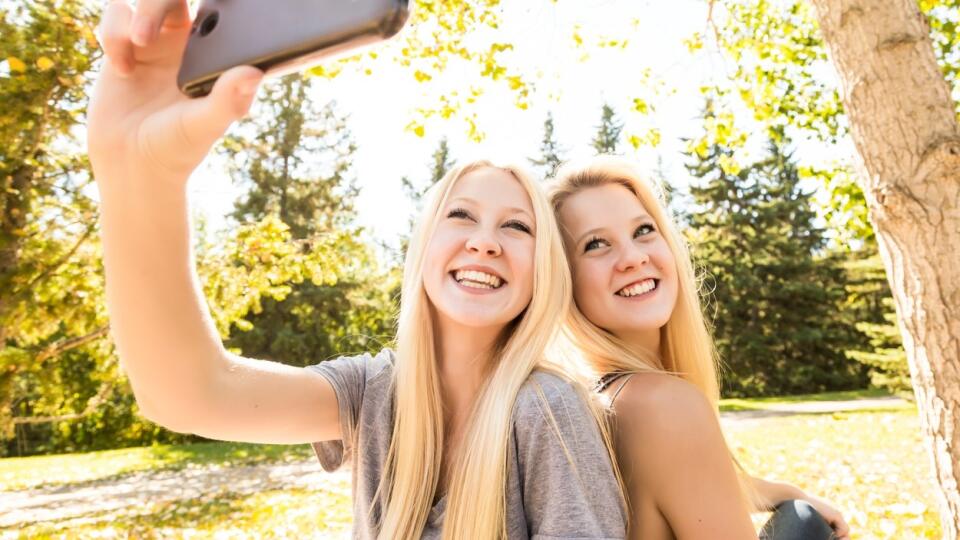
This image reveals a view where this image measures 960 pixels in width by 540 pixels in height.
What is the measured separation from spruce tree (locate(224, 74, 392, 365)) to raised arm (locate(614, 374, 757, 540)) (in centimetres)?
2150

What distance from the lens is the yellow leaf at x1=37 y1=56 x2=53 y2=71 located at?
4.98m

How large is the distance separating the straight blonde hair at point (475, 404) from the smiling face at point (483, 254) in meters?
0.03

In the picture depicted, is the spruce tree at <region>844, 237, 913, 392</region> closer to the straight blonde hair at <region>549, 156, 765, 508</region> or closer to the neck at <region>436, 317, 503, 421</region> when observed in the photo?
the straight blonde hair at <region>549, 156, 765, 508</region>

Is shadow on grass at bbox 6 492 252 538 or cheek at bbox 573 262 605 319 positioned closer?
cheek at bbox 573 262 605 319

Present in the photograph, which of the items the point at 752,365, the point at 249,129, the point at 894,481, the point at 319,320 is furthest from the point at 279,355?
the point at 894,481

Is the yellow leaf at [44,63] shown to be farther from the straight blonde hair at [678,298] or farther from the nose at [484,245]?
the nose at [484,245]

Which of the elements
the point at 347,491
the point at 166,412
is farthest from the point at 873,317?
the point at 166,412

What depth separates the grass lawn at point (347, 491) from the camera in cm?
575

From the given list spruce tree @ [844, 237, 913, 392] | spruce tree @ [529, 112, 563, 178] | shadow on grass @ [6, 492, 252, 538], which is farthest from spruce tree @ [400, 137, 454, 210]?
shadow on grass @ [6, 492, 252, 538]

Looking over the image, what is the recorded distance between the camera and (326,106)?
87.4 feet

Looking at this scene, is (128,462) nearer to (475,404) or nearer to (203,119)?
(475,404)

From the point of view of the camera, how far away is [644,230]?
90.7 inches

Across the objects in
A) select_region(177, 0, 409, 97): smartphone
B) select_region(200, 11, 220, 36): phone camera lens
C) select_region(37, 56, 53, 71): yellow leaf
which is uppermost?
select_region(37, 56, 53, 71): yellow leaf

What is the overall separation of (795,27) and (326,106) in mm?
21201
